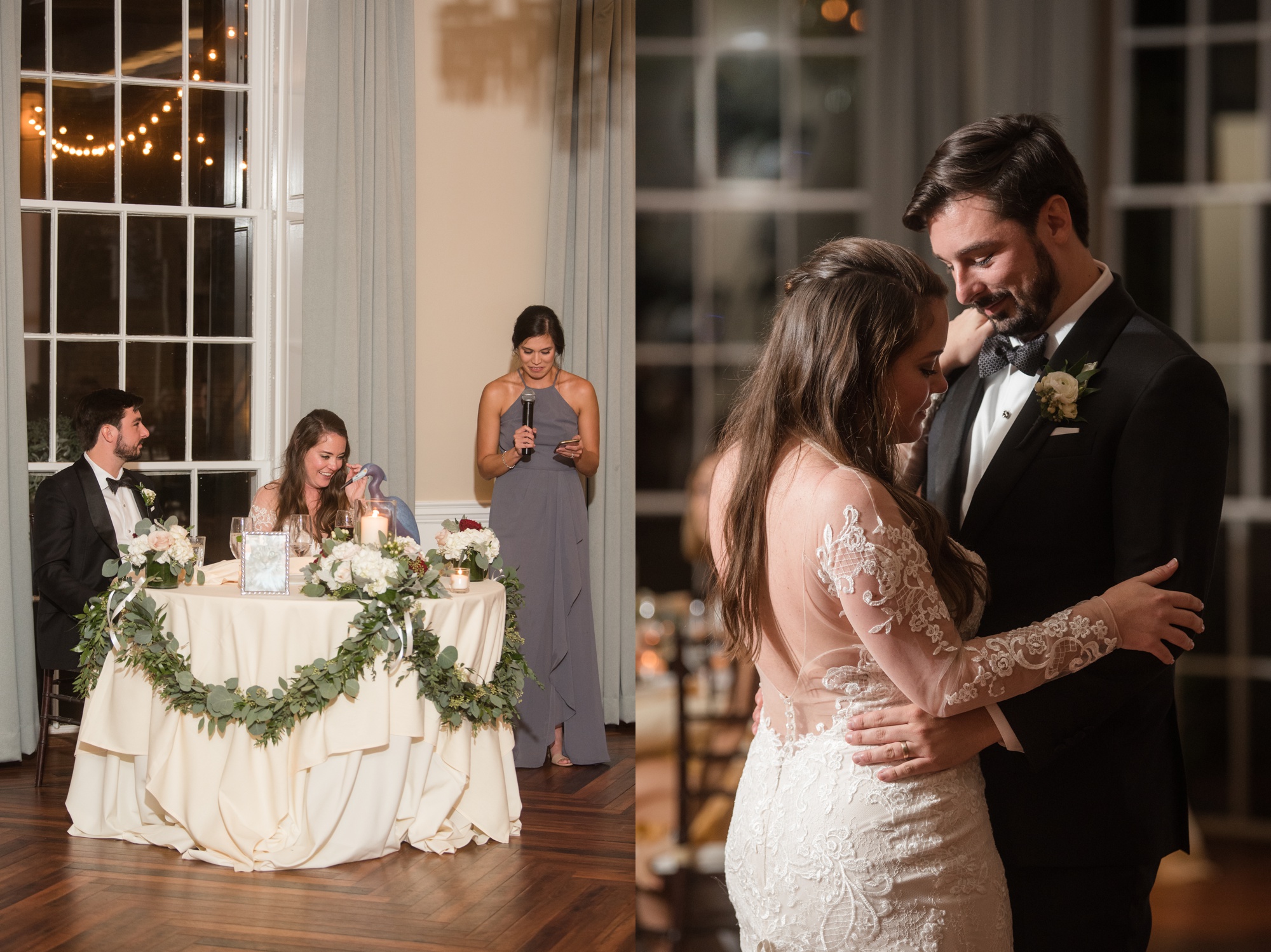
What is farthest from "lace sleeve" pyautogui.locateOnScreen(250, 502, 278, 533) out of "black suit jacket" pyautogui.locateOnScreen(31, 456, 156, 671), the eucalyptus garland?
Result: "black suit jacket" pyautogui.locateOnScreen(31, 456, 156, 671)

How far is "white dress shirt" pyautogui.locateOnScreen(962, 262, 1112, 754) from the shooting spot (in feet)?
5.71

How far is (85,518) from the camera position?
4852mm

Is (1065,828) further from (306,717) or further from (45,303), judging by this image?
(45,303)

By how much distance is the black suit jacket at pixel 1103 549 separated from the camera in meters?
1.64

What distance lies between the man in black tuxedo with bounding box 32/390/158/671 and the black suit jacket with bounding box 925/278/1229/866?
3.86m

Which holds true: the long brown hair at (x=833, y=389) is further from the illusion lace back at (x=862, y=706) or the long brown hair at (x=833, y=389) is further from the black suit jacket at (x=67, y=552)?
the black suit jacket at (x=67, y=552)

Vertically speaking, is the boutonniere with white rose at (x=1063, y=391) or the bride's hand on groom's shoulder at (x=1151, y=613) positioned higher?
the boutonniere with white rose at (x=1063, y=391)

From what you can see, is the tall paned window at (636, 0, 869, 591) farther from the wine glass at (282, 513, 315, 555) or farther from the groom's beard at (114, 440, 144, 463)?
the groom's beard at (114, 440, 144, 463)

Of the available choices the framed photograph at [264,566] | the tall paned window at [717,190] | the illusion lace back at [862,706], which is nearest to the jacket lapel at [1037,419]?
the illusion lace back at [862,706]

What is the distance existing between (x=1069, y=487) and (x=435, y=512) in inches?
177

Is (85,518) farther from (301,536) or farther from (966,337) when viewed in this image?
(966,337)

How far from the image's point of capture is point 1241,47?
71.0 inches

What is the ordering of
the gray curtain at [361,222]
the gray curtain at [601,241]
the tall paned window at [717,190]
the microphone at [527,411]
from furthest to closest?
the gray curtain at [601,241] < the gray curtain at [361,222] < the microphone at [527,411] < the tall paned window at [717,190]

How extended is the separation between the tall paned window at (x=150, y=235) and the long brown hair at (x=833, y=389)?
16.0ft
